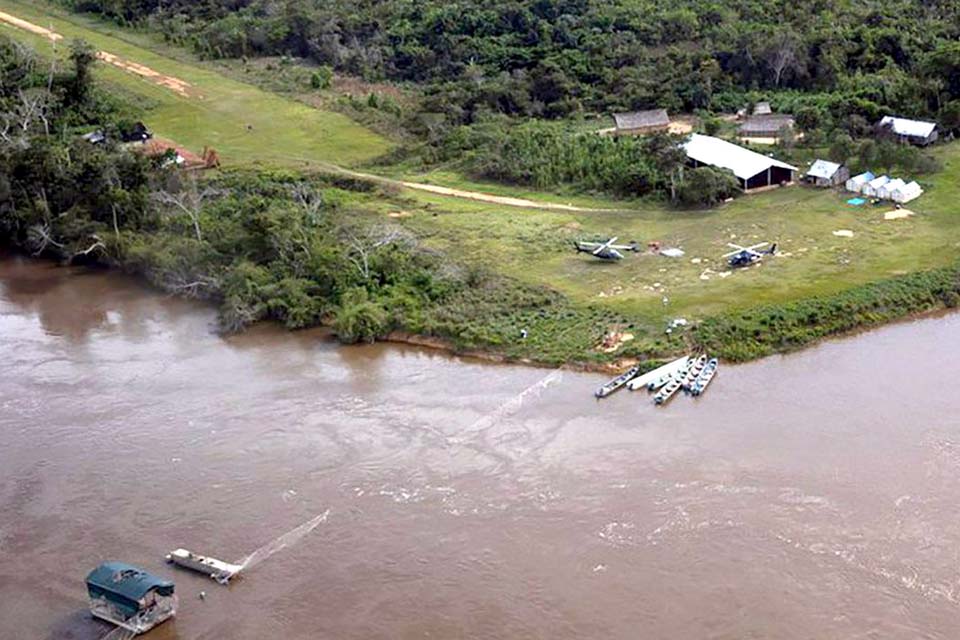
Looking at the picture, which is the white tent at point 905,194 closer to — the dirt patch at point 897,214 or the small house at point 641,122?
the dirt patch at point 897,214

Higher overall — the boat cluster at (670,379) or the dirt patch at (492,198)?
the dirt patch at (492,198)

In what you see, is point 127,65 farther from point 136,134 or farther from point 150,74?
point 136,134

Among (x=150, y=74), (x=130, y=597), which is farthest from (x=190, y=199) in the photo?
(x=150, y=74)

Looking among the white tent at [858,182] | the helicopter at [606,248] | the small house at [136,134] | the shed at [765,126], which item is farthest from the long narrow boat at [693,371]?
the small house at [136,134]

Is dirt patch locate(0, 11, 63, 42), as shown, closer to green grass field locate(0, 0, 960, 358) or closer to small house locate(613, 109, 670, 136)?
green grass field locate(0, 0, 960, 358)

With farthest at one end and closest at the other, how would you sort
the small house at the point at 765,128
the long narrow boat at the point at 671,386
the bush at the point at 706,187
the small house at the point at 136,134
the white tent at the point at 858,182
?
the small house at the point at 136,134 → the small house at the point at 765,128 → the white tent at the point at 858,182 → the bush at the point at 706,187 → the long narrow boat at the point at 671,386

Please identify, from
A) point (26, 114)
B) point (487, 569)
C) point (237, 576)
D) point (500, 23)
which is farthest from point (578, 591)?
point (500, 23)

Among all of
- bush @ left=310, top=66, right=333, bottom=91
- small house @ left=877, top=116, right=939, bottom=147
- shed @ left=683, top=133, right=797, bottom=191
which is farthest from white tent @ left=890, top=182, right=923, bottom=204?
bush @ left=310, top=66, right=333, bottom=91
